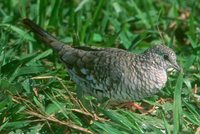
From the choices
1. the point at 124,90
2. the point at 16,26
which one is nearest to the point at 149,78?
the point at 124,90

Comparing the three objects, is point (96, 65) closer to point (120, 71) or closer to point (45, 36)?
point (120, 71)

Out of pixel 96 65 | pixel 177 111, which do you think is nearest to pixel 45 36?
pixel 96 65

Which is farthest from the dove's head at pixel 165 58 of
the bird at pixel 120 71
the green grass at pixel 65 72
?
the green grass at pixel 65 72

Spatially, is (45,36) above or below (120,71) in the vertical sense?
above

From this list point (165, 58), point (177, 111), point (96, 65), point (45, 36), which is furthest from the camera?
point (45, 36)

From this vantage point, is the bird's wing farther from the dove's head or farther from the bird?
the dove's head

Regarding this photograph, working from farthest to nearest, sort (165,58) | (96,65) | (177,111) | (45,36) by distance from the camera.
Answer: (45,36) → (96,65) → (165,58) → (177,111)

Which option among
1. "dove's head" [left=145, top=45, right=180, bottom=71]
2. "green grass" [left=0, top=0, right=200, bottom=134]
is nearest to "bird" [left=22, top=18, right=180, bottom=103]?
"dove's head" [left=145, top=45, right=180, bottom=71]

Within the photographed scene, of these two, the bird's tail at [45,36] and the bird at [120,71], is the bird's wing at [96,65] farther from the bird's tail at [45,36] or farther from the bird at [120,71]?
the bird's tail at [45,36]
